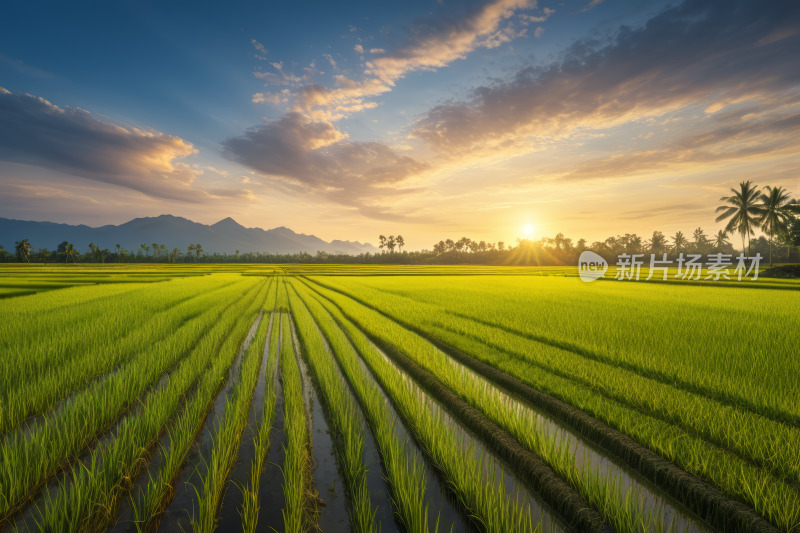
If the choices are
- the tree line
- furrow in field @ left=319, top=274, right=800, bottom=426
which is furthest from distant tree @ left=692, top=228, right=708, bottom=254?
furrow in field @ left=319, top=274, right=800, bottom=426

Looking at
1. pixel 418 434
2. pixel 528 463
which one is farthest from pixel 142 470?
pixel 528 463

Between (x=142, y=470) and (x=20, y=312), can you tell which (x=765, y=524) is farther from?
(x=20, y=312)

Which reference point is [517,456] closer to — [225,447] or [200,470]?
[225,447]

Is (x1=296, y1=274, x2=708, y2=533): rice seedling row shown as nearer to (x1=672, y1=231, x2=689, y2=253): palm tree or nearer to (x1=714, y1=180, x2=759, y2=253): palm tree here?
(x1=714, y1=180, x2=759, y2=253): palm tree

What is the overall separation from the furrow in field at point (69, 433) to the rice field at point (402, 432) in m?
0.03

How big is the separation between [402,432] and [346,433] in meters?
0.73

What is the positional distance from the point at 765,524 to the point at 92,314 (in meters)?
15.3

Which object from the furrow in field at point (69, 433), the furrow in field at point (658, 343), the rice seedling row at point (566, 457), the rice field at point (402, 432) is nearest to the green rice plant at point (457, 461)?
the rice field at point (402, 432)

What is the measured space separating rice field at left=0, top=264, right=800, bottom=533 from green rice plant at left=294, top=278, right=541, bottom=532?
1.0 inches

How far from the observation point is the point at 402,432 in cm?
399

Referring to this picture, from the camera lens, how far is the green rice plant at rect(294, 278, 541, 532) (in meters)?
2.49

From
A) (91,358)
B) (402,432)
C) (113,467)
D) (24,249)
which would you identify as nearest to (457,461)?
(402,432)

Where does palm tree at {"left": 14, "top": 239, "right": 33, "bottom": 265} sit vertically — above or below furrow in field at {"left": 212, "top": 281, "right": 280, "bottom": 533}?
above

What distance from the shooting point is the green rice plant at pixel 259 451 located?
2.52 metres
